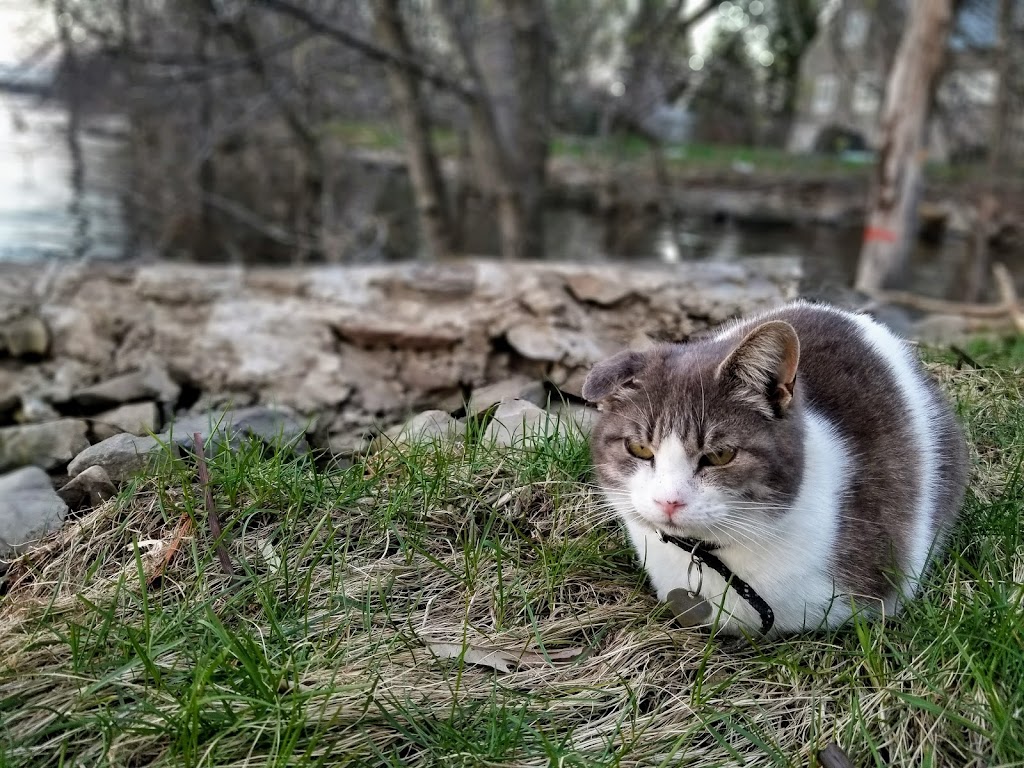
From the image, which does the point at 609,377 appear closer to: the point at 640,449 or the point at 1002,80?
the point at 640,449

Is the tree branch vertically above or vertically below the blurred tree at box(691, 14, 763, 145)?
below

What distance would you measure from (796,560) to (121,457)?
208cm

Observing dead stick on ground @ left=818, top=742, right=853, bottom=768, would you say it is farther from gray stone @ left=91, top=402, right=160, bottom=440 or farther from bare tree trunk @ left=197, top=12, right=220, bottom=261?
bare tree trunk @ left=197, top=12, right=220, bottom=261

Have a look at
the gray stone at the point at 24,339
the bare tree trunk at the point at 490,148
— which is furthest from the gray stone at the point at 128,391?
the bare tree trunk at the point at 490,148

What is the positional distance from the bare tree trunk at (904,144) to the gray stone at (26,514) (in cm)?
723

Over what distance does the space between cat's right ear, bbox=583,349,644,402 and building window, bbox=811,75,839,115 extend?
37.2m

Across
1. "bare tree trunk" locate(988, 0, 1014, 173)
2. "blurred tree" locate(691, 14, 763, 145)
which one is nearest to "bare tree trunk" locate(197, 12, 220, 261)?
"bare tree trunk" locate(988, 0, 1014, 173)

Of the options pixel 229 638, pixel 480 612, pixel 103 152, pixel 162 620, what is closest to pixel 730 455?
pixel 480 612

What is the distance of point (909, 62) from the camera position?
26.2 feet

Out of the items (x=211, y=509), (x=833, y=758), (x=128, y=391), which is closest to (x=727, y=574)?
(x=833, y=758)

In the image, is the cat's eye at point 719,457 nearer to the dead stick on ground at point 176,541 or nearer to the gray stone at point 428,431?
the gray stone at point 428,431

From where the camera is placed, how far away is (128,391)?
4.83 m

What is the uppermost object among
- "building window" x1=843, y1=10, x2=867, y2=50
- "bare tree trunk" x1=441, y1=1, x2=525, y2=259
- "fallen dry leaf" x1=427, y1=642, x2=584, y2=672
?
"building window" x1=843, y1=10, x2=867, y2=50

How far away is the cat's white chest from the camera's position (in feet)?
7.18
